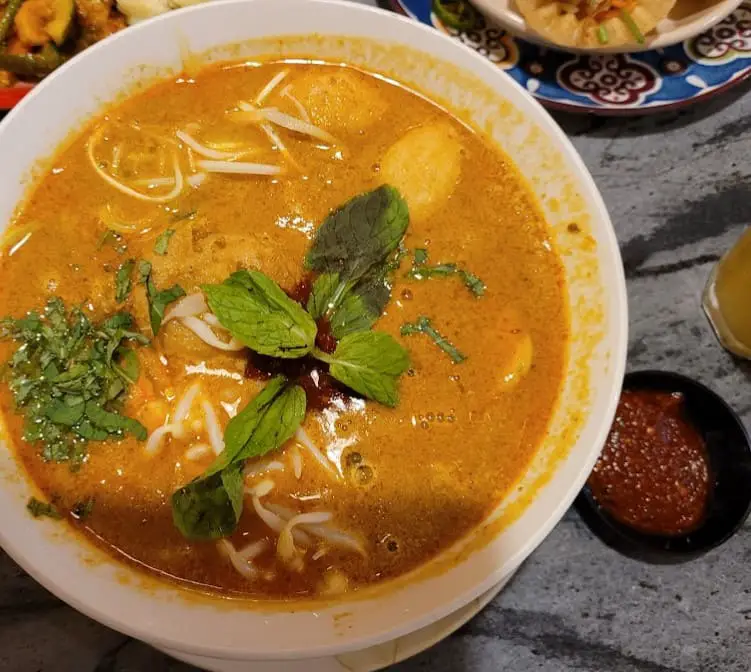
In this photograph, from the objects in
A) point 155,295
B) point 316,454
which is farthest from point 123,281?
point 316,454

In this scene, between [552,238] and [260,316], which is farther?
[552,238]

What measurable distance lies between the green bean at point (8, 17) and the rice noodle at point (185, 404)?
5.93 ft

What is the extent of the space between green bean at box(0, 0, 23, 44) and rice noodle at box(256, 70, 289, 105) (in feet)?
4.06

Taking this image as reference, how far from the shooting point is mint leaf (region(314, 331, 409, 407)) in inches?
81.6

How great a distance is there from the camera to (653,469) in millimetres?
2598

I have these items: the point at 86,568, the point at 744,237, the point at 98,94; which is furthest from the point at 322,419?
the point at 744,237

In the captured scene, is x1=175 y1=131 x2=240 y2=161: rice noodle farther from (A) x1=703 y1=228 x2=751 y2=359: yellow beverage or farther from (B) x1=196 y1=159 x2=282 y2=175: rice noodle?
(A) x1=703 y1=228 x2=751 y2=359: yellow beverage

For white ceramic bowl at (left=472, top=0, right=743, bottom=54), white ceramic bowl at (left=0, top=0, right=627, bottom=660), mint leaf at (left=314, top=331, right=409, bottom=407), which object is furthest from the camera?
white ceramic bowl at (left=472, top=0, right=743, bottom=54)

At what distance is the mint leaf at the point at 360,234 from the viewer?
88.3 inches

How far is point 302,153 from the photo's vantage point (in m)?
2.46

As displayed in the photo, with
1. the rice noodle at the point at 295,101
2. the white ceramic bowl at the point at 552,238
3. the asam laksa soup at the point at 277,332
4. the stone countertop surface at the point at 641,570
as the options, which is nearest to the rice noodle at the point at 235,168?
the asam laksa soup at the point at 277,332

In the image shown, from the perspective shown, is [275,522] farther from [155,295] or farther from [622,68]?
[622,68]

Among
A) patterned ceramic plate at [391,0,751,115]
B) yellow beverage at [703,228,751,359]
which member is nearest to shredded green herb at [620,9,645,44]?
patterned ceramic plate at [391,0,751,115]

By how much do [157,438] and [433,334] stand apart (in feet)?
3.14
